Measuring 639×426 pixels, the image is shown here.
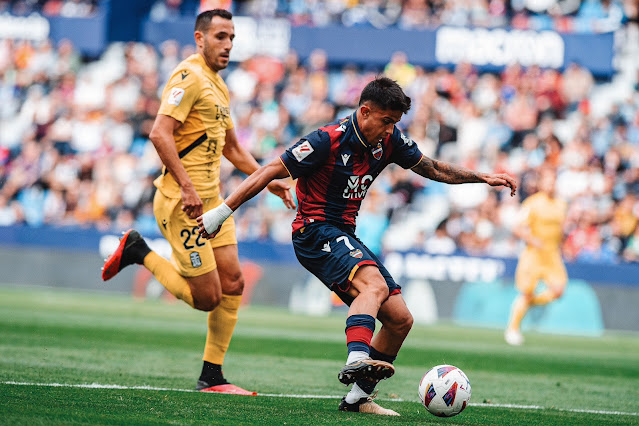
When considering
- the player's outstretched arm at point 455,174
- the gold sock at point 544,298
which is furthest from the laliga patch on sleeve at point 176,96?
the gold sock at point 544,298

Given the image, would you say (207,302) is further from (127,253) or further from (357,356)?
(357,356)

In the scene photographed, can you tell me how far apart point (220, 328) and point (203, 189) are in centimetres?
111

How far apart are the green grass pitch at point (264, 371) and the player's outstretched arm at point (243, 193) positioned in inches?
46.3

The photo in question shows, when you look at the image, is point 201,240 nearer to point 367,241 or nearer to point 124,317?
point 124,317

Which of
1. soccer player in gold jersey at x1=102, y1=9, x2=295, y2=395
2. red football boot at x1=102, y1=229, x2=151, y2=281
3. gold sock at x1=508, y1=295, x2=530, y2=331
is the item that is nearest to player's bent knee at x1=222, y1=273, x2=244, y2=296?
soccer player in gold jersey at x1=102, y1=9, x2=295, y2=395

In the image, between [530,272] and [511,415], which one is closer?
[511,415]

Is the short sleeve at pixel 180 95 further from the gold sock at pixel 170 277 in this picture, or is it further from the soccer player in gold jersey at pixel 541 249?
the soccer player in gold jersey at pixel 541 249

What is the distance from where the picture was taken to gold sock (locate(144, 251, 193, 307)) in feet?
24.7

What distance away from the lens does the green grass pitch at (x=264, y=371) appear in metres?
5.85

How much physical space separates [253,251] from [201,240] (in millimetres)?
11379

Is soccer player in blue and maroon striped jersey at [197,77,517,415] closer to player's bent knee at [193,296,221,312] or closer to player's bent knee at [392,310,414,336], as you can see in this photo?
player's bent knee at [392,310,414,336]

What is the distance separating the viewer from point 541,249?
14695 mm

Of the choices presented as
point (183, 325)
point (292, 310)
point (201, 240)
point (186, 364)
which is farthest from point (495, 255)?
point (201, 240)

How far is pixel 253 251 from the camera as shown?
18.7 metres
